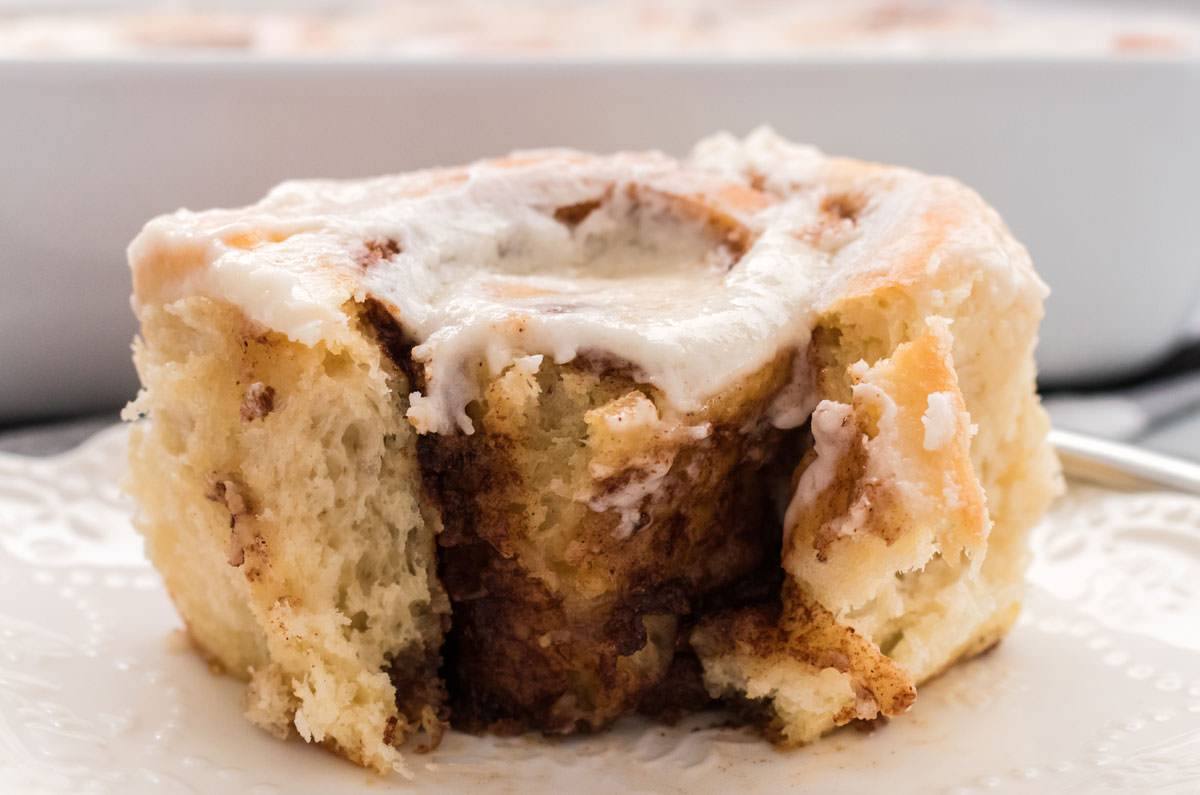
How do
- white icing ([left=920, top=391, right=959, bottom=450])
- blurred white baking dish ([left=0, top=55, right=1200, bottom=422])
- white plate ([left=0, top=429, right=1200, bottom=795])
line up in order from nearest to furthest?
white icing ([left=920, top=391, right=959, bottom=450]) < white plate ([left=0, top=429, right=1200, bottom=795]) < blurred white baking dish ([left=0, top=55, right=1200, bottom=422])

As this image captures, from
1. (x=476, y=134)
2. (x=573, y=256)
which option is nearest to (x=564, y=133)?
(x=476, y=134)

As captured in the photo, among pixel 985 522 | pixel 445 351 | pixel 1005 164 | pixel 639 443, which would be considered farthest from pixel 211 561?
pixel 1005 164

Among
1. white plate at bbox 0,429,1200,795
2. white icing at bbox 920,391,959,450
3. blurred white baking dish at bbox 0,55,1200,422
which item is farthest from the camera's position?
blurred white baking dish at bbox 0,55,1200,422

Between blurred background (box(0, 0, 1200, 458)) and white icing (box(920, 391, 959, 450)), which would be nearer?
white icing (box(920, 391, 959, 450))

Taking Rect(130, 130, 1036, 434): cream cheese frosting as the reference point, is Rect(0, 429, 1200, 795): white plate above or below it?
below

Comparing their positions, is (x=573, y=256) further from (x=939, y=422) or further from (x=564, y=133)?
(x=564, y=133)

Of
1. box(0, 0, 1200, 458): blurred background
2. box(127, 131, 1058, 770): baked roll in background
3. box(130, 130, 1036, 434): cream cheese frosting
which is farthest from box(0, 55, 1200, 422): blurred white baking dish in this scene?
box(127, 131, 1058, 770): baked roll in background

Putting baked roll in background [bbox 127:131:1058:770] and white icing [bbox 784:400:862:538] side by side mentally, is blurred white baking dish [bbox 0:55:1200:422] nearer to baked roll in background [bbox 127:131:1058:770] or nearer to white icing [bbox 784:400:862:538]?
baked roll in background [bbox 127:131:1058:770]
